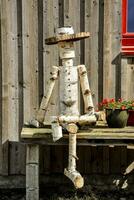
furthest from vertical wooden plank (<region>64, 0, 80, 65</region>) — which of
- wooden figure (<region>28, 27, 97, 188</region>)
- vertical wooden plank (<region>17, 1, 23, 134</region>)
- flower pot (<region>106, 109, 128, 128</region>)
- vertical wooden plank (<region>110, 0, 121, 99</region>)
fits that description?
flower pot (<region>106, 109, 128, 128</region>)

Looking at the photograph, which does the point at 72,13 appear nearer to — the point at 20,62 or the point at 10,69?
the point at 20,62

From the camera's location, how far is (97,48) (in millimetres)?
5422

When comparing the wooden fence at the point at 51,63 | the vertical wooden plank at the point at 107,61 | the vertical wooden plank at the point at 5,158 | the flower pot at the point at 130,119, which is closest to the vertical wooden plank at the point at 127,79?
the wooden fence at the point at 51,63

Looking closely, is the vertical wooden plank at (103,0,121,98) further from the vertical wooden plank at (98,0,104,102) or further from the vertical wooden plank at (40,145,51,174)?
the vertical wooden plank at (40,145,51,174)

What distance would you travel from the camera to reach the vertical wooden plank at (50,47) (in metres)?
5.36

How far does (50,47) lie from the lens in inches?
213

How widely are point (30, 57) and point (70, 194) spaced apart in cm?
167

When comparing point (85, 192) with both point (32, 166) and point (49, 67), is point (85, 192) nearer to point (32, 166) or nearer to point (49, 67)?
point (32, 166)

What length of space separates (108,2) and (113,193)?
2.23 metres

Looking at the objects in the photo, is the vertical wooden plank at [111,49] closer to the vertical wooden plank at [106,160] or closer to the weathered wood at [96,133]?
the vertical wooden plank at [106,160]

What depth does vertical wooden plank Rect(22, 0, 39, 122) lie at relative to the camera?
5371 millimetres

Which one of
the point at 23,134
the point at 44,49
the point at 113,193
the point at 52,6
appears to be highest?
the point at 52,6

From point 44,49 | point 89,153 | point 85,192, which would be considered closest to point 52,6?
point 44,49

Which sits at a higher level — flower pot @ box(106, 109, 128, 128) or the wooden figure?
the wooden figure
